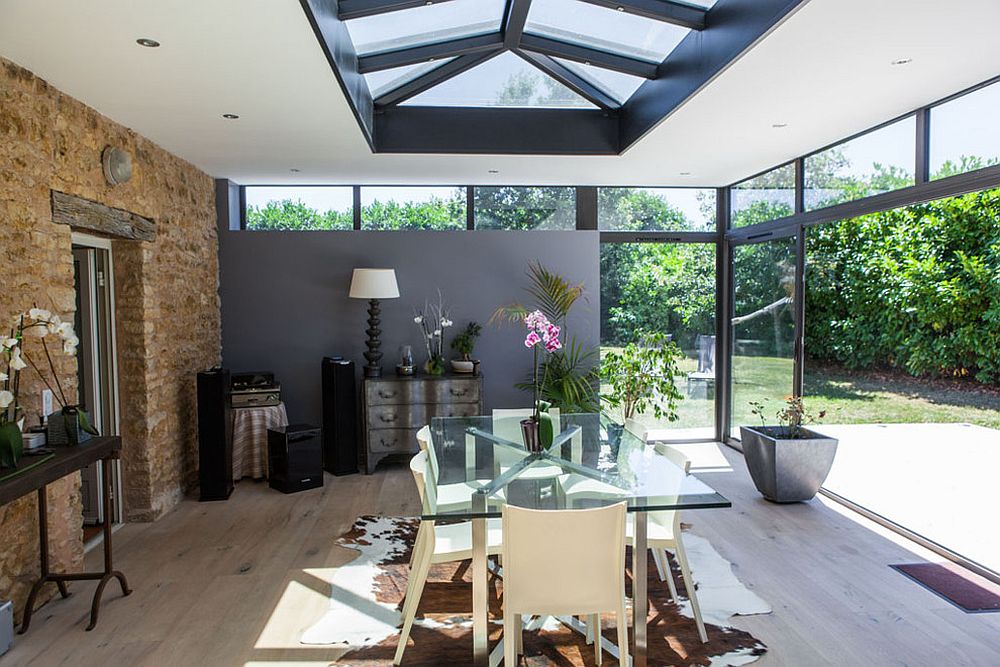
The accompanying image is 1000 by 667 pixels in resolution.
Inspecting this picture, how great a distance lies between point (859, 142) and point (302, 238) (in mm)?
4736

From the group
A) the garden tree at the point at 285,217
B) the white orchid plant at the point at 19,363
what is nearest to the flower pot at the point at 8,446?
the white orchid plant at the point at 19,363

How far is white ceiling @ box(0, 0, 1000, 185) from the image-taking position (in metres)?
2.74

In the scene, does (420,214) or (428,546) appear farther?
(420,214)

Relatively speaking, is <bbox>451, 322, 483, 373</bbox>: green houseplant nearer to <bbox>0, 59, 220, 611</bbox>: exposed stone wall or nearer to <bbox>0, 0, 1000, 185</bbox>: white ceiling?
<bbox>0, 0, 1000, 185</bbox>: white ceiling

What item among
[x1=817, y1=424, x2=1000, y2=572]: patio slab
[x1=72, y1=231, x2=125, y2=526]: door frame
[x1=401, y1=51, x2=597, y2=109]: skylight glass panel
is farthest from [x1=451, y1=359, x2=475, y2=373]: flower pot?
[x1=817, y1=424, x2=1000, y2=572]: patio slab

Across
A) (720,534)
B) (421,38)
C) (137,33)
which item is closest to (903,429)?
(720,534)

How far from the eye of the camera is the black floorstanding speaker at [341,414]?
597cm

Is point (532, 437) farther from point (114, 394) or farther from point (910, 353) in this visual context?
point (910, 353)

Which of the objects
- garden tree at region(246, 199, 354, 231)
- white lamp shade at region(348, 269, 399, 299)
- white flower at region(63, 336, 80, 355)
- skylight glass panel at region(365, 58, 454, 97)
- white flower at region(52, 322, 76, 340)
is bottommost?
white flower at region(63, 336, 80, 355)

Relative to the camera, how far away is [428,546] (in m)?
2.88

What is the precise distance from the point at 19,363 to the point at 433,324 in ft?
12.7

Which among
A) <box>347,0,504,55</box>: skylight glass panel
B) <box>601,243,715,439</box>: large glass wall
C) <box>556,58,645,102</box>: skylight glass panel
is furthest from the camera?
<box>601,243,715,439</box>: large glass wall

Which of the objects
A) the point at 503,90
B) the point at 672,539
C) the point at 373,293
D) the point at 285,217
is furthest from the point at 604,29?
the point at 285,217

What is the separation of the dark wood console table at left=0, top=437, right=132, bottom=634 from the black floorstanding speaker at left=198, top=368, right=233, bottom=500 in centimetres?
166
